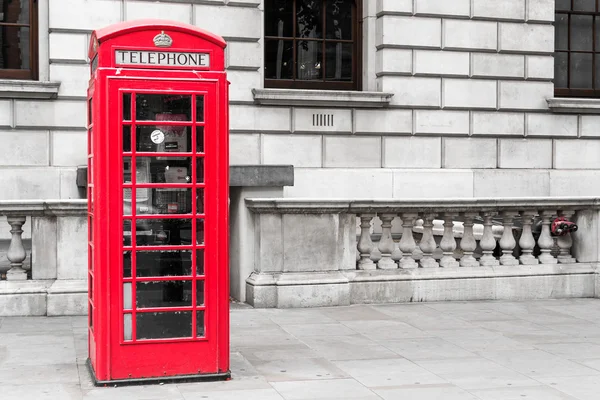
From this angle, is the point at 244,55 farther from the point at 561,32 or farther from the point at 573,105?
the point at 561,32

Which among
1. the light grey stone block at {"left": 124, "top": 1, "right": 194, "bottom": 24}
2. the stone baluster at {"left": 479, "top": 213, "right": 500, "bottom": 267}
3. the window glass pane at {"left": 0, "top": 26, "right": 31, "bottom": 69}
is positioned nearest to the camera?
the stone baluster at {"left": 479, "top": 213, "right": 500, "bottom": 267}

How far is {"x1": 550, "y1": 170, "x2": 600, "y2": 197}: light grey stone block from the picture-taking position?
54.6 feet

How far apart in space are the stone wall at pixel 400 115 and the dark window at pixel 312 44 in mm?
322

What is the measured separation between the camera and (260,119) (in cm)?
1512

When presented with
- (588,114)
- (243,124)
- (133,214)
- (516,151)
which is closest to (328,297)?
(133,214)

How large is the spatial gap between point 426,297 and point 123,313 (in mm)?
4891

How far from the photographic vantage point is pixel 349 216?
10.6 m

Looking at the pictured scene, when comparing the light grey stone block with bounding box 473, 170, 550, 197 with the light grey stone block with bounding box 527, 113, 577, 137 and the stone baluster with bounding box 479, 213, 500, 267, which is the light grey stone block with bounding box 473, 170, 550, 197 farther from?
the stone baluster with bounding box 479, 213, 500, 267

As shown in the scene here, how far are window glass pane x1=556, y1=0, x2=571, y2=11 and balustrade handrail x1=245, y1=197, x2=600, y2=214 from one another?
6806 millimetres

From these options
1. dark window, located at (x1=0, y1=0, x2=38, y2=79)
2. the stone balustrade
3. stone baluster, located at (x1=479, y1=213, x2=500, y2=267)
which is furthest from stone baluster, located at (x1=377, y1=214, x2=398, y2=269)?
dark window, located at (x1=0, y1=0, x2=38, y2=79)

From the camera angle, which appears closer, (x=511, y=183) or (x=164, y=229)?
(x=164, y=229)

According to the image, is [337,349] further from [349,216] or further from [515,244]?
[515,244]

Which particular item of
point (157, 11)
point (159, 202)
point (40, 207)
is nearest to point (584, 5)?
point (157, 11)

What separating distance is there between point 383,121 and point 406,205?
5108mm
